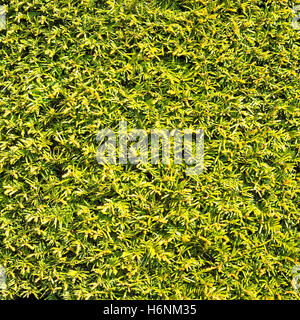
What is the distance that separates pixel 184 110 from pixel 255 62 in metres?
0.75

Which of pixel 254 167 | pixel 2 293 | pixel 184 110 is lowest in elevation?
pixel 2 293

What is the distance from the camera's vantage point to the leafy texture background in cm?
282

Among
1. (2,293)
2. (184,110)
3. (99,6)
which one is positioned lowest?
(2,293)

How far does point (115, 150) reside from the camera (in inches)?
112

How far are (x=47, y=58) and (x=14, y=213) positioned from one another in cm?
141

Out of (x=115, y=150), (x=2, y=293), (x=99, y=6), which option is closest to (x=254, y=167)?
(x=115, y=150)

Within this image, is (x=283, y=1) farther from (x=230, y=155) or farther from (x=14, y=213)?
(x=14, y=213)

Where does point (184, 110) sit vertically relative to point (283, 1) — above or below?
below

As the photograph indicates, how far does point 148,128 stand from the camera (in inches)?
112

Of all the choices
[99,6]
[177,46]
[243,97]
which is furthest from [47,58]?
[243,97]

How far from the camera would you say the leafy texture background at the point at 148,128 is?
9.24ft

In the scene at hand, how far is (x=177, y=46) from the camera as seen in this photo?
111 inches

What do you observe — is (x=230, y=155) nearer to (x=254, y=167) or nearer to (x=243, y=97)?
(x=254, y=167)

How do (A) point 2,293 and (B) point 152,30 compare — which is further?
(A) point 2,293
